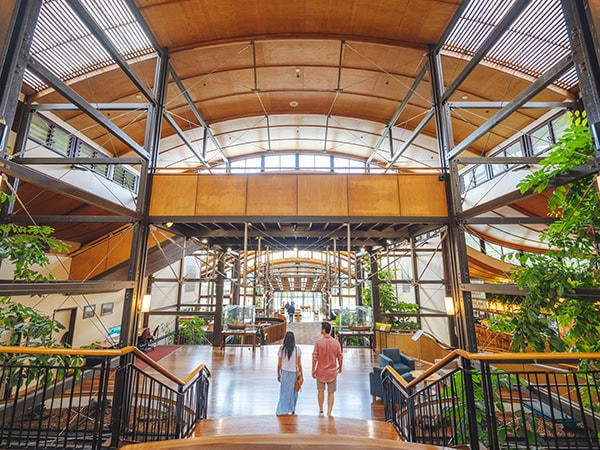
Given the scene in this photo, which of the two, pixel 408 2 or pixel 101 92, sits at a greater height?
pixel 408 2

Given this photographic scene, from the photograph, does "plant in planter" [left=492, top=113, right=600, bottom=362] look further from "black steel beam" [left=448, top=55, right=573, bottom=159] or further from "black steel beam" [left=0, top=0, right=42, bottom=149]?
"black steel beam" [left=0, top=0, right=42, bottom=149]

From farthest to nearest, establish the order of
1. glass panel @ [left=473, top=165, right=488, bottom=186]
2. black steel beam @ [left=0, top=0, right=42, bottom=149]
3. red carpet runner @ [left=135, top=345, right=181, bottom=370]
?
glass panel @ [left=473, top=165, right=488, bottom=186], red carpet runner @ [left=135, top=345, right=181, bottom=370], black steel beam @ [left=0, top=0, right=42, bottom=149]

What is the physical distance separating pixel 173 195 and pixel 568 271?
666 centimetres

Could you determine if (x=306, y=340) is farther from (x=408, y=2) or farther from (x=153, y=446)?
(x=408, y=2)

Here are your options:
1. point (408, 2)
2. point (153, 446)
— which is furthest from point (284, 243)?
point (153, 446)

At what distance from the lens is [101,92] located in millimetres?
7484

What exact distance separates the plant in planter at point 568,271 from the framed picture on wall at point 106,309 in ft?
36.8

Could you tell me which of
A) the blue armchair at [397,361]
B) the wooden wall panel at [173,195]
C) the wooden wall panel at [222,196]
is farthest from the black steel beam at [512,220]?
the wooden wall panel at [173,195]

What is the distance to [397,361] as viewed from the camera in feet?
22.3

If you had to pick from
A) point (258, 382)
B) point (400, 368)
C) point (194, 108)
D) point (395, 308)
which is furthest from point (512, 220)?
point (194, 108)

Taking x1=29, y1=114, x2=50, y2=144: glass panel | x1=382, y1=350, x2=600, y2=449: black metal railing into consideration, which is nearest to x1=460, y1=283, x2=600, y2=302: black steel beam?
x1=382, y1=350, x2=600, y2=449: black metal railing

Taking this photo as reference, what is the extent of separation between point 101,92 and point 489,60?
9.96m

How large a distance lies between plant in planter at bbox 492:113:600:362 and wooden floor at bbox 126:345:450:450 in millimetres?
1941

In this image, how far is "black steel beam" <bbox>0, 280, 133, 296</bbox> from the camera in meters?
3.39
